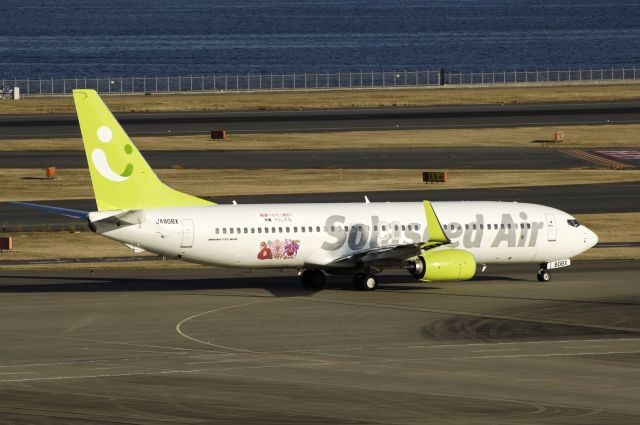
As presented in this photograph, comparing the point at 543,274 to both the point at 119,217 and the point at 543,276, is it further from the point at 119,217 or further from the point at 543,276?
the point at 119,217

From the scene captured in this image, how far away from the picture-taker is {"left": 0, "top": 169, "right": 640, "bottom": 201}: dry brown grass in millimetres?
105812

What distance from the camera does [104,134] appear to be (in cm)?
6681

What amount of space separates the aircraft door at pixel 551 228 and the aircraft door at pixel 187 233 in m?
19.7

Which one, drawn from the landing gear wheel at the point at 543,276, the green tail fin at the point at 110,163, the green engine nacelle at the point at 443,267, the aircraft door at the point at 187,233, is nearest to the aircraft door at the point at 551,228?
the landing gear wheel at the point at 543,276

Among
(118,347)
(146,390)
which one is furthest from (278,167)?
(146,390)

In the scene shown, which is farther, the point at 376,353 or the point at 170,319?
the point at 170,319

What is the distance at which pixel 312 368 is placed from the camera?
2032 inches

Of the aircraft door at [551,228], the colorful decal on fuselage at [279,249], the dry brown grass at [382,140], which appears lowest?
the colorful decal on fuselage at [279,249]

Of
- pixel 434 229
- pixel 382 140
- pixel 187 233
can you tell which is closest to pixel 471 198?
pixel 382 140

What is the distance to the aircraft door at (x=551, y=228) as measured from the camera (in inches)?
2933

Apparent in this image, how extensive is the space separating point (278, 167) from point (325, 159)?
6375mm

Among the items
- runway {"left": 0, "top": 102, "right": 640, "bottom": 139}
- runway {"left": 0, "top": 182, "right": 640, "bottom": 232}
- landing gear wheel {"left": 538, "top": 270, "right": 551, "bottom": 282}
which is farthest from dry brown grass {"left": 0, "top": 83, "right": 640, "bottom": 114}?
landing gear wheel {"left": 538, "top": 270, "right": 551, "bottom": 282}

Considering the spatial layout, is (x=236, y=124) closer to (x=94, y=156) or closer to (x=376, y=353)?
(x=94, y=156)

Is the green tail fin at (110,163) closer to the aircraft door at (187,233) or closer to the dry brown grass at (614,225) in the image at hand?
the aircraft door at (187,233)
